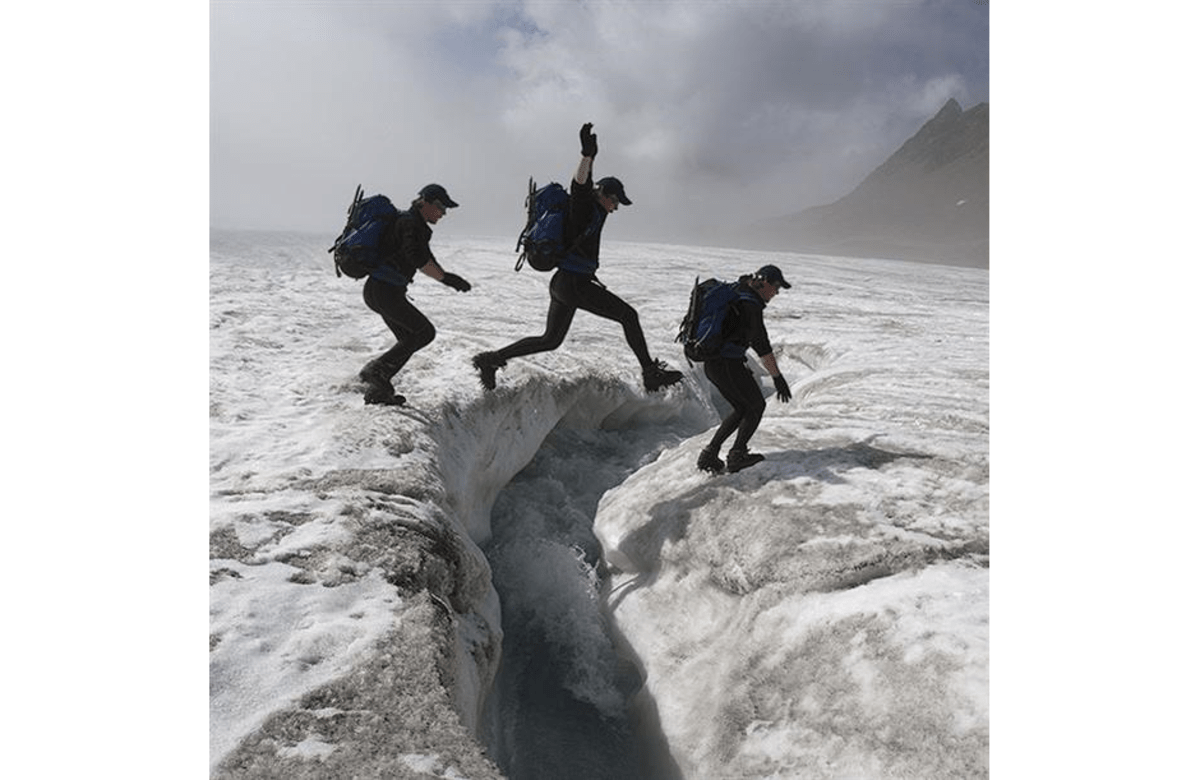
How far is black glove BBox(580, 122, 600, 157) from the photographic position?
4328 millimetres

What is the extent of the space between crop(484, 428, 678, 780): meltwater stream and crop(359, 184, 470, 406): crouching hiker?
173 cm

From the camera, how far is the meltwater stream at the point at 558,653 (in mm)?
4023

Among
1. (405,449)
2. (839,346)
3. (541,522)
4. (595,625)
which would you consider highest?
(839,346)

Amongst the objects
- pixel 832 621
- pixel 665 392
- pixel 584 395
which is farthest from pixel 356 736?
pixel 665 392

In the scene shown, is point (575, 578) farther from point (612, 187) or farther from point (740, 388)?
point (612, 187)

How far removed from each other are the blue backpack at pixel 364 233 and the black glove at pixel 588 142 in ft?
5.07

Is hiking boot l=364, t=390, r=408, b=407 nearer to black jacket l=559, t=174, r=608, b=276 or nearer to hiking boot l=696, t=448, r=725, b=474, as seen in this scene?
black jacket l=559, t=174, r=608, b=276

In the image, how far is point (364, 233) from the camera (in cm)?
495

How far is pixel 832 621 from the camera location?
354 centimetres

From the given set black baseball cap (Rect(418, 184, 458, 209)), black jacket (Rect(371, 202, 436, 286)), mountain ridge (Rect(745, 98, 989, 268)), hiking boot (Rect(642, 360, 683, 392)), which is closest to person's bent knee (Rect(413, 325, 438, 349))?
black jacket (Rect(371, 202, 436, 286))

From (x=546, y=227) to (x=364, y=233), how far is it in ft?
4.49

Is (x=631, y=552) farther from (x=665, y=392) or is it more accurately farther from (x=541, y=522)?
(x=665, y=392)

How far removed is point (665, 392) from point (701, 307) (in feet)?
13.0

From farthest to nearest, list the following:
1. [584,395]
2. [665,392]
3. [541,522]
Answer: [665,392] < [584,395] < [541,522]
